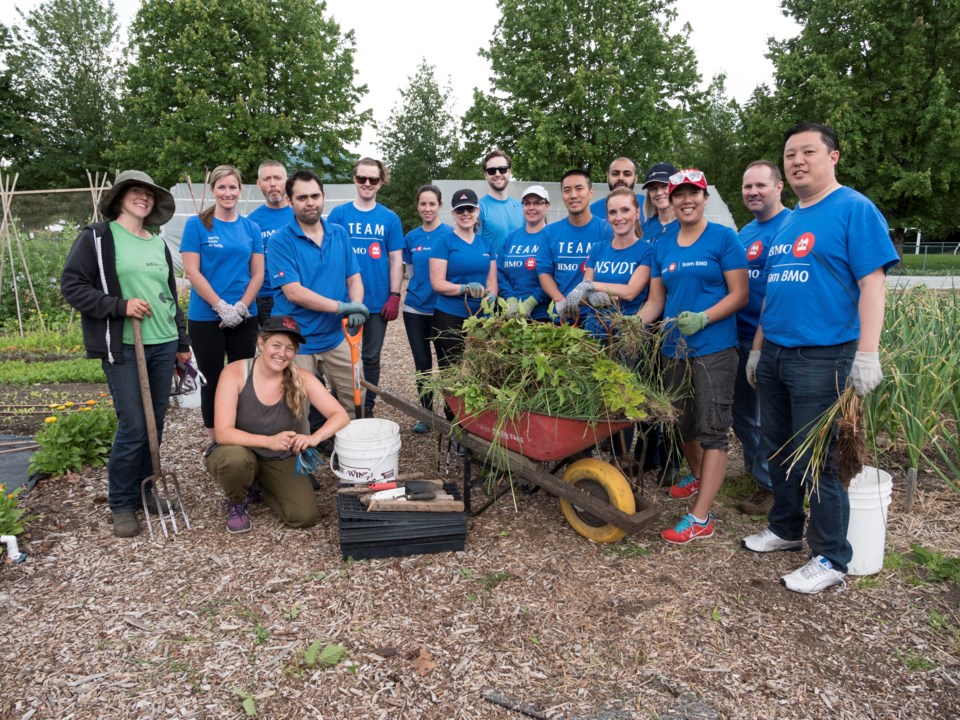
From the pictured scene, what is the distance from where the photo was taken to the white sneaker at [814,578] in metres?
3.12

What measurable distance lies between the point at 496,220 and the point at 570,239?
114 centimetres

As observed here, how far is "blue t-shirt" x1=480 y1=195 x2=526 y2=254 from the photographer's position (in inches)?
209

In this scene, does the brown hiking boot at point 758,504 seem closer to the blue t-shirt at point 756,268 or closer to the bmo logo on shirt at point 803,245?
the blue t-shirt at point 756,268

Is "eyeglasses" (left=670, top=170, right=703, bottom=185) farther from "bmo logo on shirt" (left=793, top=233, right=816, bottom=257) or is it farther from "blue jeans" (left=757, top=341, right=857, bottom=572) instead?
Result: "blue jeans" (left=757, top=341, right=857, bottom=572)

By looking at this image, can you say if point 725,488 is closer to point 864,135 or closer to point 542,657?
point 542,657

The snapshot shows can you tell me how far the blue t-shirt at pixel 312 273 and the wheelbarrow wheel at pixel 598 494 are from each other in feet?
6.51

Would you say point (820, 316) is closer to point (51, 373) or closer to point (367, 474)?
point (367, 474)

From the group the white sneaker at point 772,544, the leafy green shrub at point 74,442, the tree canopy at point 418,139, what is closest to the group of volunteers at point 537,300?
the white sneaker at point 772,544

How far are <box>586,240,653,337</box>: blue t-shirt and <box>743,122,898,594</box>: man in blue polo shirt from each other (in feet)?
3.04

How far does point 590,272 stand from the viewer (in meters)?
4.19

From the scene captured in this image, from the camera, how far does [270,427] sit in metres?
3.85

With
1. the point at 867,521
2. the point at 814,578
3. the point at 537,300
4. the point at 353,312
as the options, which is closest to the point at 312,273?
the point at 353,312

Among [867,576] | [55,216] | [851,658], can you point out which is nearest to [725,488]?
[867,576]

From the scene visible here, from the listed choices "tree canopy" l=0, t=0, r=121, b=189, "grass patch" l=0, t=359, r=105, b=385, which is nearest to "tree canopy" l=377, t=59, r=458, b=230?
"tree canopy" l=0, t=0, r=121, b=189
